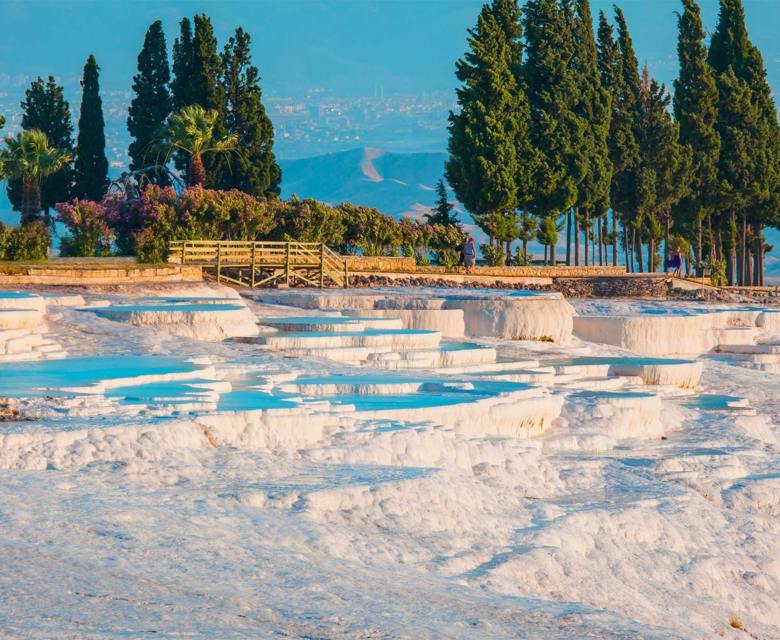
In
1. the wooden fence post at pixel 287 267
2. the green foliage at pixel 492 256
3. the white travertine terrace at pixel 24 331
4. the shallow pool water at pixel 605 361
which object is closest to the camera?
the white travertine terrace at pixel 24 331

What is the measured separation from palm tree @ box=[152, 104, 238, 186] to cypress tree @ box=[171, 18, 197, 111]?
1.04 meters

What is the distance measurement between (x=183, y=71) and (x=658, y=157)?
16.0 m

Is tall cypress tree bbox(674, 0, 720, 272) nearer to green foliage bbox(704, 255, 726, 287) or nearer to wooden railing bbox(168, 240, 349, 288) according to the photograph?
green foliage bbox(704, 255, 726, 287)

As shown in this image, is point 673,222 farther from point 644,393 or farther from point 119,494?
point 119,494

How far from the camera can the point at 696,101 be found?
5047 cm

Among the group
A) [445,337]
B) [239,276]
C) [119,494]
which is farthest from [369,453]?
[239,276]

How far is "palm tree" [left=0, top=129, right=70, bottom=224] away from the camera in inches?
1560

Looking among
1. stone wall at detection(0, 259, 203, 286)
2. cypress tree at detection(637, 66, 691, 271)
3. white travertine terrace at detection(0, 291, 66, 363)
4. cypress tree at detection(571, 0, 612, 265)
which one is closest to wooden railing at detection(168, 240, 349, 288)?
stone wall at detection(0, 259, 203, 286)

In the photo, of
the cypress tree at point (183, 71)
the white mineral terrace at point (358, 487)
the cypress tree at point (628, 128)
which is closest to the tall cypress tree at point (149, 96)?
the cypress tree at point (183, 71)

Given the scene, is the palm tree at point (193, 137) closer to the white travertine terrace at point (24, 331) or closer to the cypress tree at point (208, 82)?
the cypress tree at point (208, 82)

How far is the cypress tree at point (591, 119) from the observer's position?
149 feet

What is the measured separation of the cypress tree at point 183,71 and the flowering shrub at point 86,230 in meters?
10.6

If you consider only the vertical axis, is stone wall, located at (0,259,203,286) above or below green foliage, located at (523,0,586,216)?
below

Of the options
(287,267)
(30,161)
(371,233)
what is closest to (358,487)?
(287,267)
